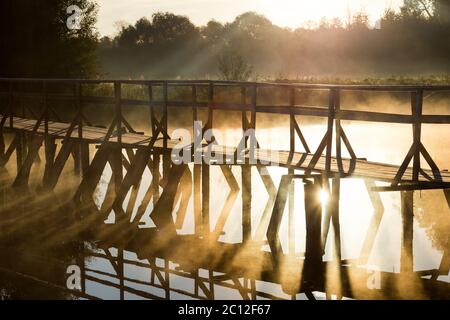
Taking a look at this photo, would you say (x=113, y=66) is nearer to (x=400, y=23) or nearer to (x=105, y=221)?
(x=400, y=23)

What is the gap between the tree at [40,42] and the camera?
41312 millimetres

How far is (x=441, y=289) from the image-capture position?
1398cm

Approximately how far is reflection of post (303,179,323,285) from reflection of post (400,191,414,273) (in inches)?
50.8

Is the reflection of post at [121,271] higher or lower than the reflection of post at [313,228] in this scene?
lower

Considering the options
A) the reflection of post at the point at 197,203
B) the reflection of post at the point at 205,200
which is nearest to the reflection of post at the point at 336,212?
the reflection of post at the point at 205,200

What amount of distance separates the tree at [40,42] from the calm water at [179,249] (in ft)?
60.3

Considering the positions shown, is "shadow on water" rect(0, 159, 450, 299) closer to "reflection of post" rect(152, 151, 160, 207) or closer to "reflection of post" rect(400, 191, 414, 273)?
"reflection of post" rect(400, 191, 414, 273)

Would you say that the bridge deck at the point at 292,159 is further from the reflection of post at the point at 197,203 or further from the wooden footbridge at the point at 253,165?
the reflection of post at the point at 197,203

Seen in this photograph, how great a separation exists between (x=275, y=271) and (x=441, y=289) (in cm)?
247

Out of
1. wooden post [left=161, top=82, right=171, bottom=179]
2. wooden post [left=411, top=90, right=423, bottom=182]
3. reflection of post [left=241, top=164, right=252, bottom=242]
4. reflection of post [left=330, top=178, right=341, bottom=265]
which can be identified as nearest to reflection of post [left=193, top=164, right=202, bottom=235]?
wooden post [left=161, top=82, right=171, bottom=179]

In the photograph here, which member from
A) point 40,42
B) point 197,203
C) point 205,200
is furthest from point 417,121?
point 40,42

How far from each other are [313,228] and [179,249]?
2.71 metres
